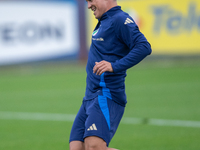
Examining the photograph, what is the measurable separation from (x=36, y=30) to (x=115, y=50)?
49.5ft

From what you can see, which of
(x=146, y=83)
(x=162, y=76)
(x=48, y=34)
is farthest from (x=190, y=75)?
(x=48, y=34)

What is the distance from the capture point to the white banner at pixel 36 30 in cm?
1823

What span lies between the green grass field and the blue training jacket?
2.46 m

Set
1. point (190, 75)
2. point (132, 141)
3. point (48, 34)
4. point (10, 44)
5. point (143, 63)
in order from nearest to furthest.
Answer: point (132, 141), point (190, 75), point (10, 44), point (48, 34), point (143, 63)

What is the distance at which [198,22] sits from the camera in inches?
728

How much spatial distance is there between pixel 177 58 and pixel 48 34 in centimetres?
610

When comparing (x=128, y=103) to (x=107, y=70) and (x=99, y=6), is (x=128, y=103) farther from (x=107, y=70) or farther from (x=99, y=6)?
(x=107, y=70)

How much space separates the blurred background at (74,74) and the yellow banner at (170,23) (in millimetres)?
44

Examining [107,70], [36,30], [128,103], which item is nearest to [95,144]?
[107,70]

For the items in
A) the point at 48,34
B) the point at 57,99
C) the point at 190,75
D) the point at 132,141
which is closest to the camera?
the point at 132,141

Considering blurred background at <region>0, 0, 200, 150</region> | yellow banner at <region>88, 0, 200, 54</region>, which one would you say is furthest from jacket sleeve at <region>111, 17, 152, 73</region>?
yellow banner at <region>88, 0, 200, 54</region>

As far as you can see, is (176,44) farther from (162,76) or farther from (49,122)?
(49,122)

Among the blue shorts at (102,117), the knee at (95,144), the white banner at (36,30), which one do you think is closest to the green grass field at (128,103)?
the white banner at (36,30)

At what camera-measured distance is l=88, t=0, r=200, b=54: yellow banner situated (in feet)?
61.3
